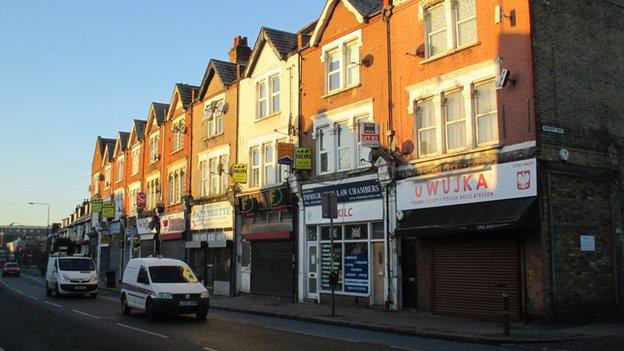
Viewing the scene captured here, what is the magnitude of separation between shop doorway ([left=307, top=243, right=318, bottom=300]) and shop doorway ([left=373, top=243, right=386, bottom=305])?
3428 millimetres

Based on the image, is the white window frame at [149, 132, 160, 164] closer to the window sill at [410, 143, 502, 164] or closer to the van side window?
the van side window

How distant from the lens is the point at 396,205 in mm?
20453

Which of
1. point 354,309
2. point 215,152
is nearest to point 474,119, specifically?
point 354,309

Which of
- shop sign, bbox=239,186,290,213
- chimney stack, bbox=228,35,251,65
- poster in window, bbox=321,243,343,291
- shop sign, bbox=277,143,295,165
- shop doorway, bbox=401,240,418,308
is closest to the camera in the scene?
shop doorway, bbox=401,240,418,308

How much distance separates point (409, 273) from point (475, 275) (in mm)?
2918

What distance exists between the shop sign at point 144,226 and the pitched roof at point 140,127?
6.65 meters

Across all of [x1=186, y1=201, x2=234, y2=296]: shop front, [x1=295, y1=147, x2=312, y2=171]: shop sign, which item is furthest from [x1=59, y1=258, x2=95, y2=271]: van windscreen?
[x1=295, y1=147, x2=312, y2=171]: shop sign

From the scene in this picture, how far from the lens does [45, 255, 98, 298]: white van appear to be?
27.5 metres

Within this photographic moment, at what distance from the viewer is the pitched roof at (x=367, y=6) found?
2284 cm

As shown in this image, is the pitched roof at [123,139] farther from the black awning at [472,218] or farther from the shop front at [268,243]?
the black awning at [472,218]

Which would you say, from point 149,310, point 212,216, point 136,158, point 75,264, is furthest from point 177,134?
point 149,310

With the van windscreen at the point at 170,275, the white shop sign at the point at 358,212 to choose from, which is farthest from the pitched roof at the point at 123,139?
the van windscreen at the point at 170,275

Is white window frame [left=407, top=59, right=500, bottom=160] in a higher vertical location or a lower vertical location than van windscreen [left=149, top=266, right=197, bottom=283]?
higher

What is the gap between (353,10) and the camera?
75.8 feet
